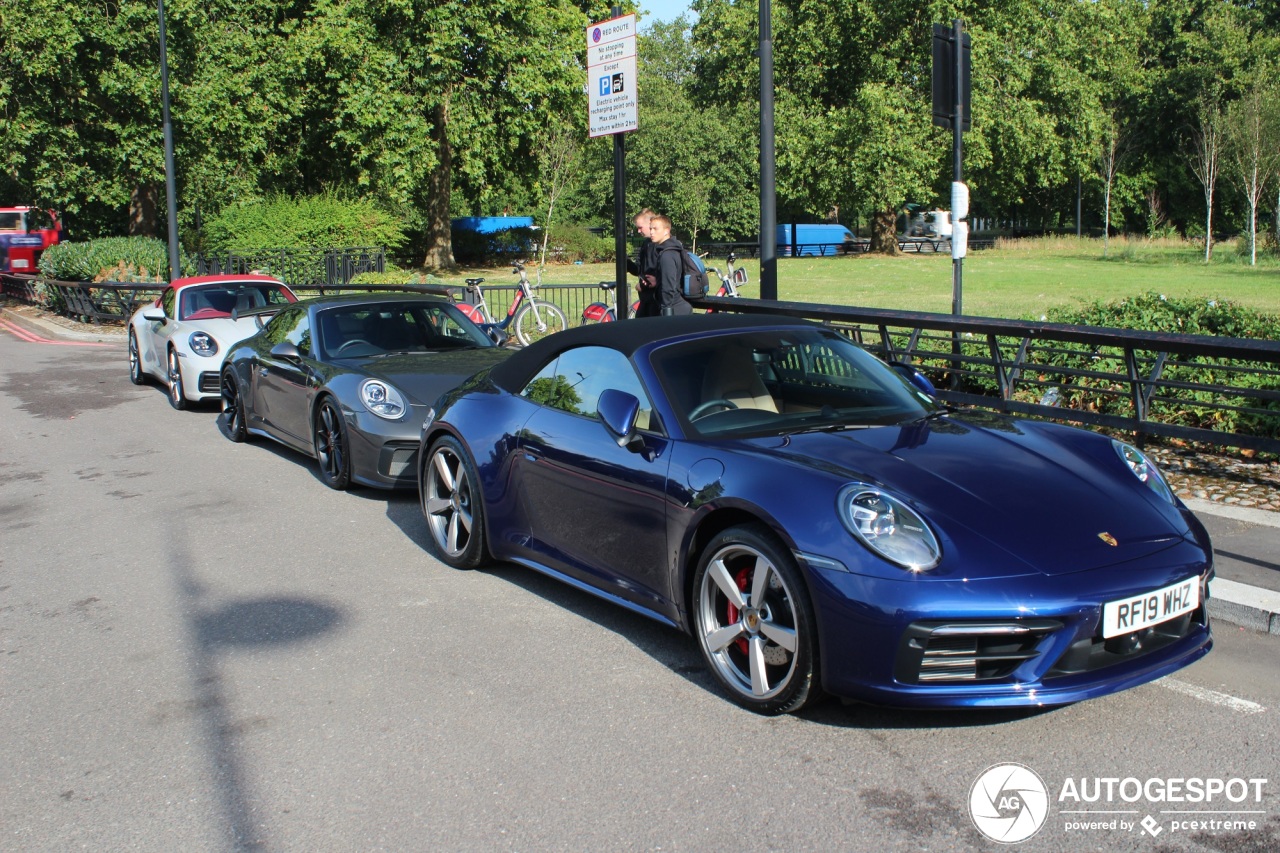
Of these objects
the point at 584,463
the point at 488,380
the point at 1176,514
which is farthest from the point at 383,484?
the point at 1176,514

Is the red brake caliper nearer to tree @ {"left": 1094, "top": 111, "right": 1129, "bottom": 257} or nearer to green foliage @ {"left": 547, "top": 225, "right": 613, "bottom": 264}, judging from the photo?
green foliage @ {"left": 547, "top": 225, "right": 613, "bottom": 264}

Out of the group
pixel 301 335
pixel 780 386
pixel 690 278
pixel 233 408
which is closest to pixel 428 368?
pixel 301 335

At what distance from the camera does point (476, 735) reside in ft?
14.0

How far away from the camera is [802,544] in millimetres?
4090

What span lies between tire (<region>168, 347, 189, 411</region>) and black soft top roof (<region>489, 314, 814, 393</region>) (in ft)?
26.6

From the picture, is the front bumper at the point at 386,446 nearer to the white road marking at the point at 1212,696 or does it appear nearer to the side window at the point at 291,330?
the side window at the point at 291,330

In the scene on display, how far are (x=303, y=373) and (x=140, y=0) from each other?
86.1ft

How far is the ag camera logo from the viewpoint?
346 centimetres

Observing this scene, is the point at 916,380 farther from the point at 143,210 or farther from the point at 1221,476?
the point at 143,210

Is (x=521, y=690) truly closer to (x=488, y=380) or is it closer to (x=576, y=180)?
(x=488, y=380)

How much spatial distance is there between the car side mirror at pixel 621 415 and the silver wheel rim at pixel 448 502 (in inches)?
57.8

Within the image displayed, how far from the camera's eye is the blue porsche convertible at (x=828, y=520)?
3.85 metres

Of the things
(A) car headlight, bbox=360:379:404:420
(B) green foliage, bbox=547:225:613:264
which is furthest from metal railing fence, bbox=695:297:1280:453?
(B) green foliage, bbox=547:225:613:264

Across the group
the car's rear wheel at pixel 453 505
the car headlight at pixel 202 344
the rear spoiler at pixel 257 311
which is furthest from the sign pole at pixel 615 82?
the car headlight at pixel 202 344
